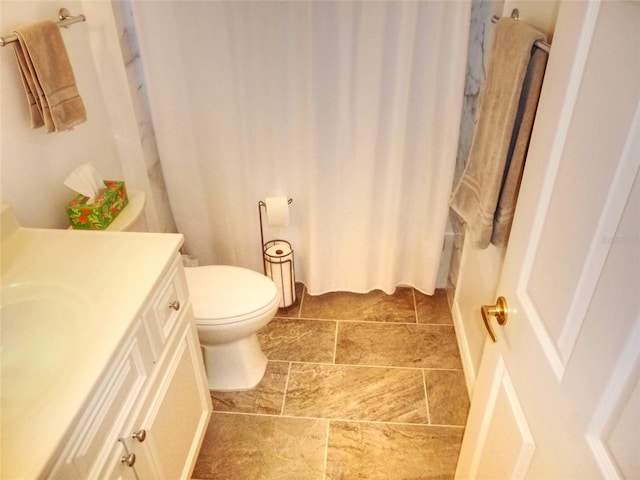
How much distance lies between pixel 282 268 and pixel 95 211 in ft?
3.06

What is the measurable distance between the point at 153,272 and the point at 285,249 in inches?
43.0

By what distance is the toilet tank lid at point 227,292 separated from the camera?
1.75 metres

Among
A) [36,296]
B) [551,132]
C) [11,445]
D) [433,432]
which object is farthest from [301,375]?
[551,132]

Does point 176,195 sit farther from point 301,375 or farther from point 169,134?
point 301,375

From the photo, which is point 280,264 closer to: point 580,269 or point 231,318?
point 231,318

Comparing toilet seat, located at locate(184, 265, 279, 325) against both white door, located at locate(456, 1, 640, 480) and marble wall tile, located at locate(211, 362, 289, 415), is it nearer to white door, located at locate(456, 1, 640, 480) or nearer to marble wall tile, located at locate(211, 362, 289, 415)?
marble wall tile, located at locate(211, 362, 289, 415)

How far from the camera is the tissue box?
1547mm

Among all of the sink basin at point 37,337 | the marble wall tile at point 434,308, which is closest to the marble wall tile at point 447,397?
the marble wall tile at point 434,308

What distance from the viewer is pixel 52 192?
1.57 m

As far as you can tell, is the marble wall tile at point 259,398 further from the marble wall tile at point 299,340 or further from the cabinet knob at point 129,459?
the cabinet knob at point 129,459

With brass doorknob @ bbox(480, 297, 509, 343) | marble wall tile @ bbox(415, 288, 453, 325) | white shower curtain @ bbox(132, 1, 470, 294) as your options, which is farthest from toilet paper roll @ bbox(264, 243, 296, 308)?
brass doorknob @ bbox(480, 297, 509, 343)

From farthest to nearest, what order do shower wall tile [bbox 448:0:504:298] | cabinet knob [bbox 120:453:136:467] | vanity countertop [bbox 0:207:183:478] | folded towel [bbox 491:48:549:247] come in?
shower wall tile [bbox 448:0:504:298] → folded towel [bbox 491:48:549:247] → cabinet knob [bbox 120:453:136:467] → vanity countertop [bbox 0:207:183:478]

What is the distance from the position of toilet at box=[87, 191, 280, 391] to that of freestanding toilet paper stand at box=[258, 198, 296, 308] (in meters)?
0.28

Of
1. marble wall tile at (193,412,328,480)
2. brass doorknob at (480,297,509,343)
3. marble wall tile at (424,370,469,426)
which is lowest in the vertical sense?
marble wall tile at (193,412,328,480)
